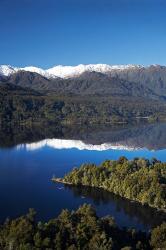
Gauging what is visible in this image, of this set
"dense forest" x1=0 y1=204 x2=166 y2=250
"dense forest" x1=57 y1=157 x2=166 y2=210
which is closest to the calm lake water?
"dense forest" x1=57 y1=157 x2=166 y2=210

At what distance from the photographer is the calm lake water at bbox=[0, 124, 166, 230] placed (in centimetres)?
8334

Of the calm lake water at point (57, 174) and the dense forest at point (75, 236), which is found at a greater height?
the dense forest at point (75, 236)

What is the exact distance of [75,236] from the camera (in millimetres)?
53969

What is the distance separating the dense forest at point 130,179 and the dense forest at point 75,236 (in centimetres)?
2780

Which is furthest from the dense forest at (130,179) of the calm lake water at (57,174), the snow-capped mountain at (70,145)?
the snow-capped mountain at (70,145)

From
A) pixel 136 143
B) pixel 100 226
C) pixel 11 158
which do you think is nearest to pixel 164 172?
pixel 100 226

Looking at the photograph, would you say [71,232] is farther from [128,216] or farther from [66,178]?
[66,178]

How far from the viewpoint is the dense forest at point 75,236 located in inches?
2028

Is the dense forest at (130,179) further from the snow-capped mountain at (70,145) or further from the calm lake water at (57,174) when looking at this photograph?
the snow-capped mountain at (70,145)

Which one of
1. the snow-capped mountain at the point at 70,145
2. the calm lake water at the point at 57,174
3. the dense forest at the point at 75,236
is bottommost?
the calm lake water at the point at 57,174

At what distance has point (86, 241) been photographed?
5416cm

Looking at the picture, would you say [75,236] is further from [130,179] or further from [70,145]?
[70,145]

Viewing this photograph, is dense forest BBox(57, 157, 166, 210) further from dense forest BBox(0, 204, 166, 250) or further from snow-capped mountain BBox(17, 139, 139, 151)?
snow-capped mountain BBox(17, 139, 139, 151)

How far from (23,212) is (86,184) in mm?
23399
